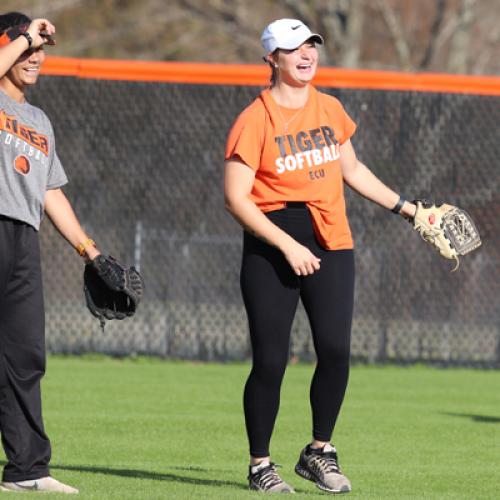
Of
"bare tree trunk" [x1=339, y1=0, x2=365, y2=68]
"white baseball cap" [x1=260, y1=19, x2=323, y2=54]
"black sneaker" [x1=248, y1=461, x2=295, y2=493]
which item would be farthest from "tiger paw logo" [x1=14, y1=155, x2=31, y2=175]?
"bare tree trunk" [x1=339, y1=0, x2=365, y2=68]

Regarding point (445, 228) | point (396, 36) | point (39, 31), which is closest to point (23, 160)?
point (39, 31)

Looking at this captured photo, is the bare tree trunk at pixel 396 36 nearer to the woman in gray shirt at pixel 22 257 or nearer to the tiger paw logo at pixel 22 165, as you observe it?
the woman in gray shirt at pixel 22 257

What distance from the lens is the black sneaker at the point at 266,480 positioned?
20.0 feet

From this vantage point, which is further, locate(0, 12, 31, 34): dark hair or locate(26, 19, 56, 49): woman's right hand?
locate(0, 12, 31, 34): dark hair

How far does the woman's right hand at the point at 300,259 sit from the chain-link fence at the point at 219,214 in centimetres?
594

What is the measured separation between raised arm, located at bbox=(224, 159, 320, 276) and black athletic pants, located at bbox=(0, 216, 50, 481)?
0.81 m

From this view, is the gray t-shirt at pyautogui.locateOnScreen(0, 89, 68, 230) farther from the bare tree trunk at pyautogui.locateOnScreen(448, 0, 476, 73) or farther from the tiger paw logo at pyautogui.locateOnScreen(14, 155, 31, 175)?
the bare tree trunk at pyautogui.locateOnScreen(448, 0, 476, 73)

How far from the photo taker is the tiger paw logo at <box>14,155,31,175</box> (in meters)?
5.73

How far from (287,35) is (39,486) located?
207 centimetres

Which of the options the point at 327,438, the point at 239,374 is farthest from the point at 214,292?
the point at 327,438

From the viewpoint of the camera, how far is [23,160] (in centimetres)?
575

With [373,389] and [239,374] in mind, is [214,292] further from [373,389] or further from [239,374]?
[373,389]

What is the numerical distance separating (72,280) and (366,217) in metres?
2.40

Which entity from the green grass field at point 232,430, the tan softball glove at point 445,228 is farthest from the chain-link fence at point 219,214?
the tan softball glove at point 445,228
